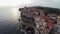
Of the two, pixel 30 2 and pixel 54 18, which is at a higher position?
pixel 30 2

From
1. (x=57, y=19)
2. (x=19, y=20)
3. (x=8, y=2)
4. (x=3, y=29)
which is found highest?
(x=8, y=2)

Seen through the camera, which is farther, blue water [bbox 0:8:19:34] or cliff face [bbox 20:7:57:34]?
blue water [bbox 0:8:19:34]

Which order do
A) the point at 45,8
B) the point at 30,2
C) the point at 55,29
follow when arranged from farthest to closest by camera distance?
the point at 30,2, the point at 45,8, the point at 55,29

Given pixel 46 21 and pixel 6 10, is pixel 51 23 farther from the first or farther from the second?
pixel 6 10

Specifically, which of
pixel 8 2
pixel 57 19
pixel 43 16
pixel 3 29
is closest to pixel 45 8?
pixel 43 16

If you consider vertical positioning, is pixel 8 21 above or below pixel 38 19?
below

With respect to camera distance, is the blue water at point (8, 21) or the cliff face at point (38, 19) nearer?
the cliff face at point (38, 19)

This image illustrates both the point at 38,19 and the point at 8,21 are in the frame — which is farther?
the point at 8,21

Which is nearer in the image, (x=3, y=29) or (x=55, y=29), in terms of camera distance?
(x=55, y=29)
